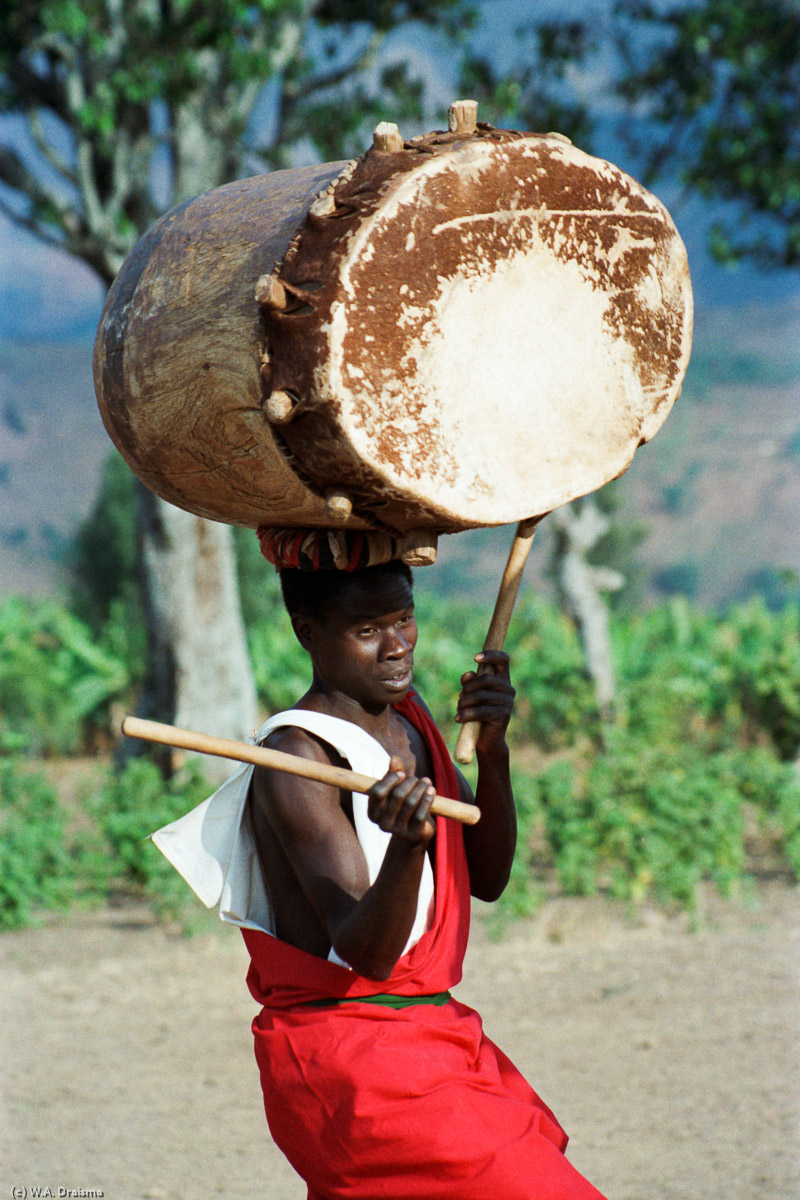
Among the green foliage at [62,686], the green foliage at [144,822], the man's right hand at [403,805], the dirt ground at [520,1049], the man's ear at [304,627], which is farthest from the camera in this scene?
the green foliage at [62,686]

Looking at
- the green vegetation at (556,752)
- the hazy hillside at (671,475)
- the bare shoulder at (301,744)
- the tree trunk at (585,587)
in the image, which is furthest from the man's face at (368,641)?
the hazy hillside at (671,475)

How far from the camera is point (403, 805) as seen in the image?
1886 millimetres

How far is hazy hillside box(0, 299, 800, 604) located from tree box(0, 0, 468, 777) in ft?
92.0

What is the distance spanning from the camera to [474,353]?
6.77ft

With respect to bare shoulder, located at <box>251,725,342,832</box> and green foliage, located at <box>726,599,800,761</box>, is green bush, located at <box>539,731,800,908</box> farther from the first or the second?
bare shoulder, located at <box>251,725,342,832</box>

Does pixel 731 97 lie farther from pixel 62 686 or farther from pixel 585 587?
pixel 62 686

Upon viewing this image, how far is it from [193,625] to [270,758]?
4998 millimetres

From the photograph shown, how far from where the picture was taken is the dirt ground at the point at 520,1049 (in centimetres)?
381

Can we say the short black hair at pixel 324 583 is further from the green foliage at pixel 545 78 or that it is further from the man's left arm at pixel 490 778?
the green foliage at pixel 545 78

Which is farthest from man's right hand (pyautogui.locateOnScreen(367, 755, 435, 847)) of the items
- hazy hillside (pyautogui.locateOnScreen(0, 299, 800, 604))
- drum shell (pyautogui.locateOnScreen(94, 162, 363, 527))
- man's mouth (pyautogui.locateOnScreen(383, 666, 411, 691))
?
hazy hillside (pyautogui.locateOnScreen(0, 299, 800, 604))

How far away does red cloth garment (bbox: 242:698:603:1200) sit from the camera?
2072 millimetres

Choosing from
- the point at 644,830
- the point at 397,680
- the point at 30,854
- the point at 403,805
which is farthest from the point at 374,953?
the point at 30,854

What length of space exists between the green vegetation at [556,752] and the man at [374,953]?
354 centimetres

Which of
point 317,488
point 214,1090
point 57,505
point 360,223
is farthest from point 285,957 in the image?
point 57,505
